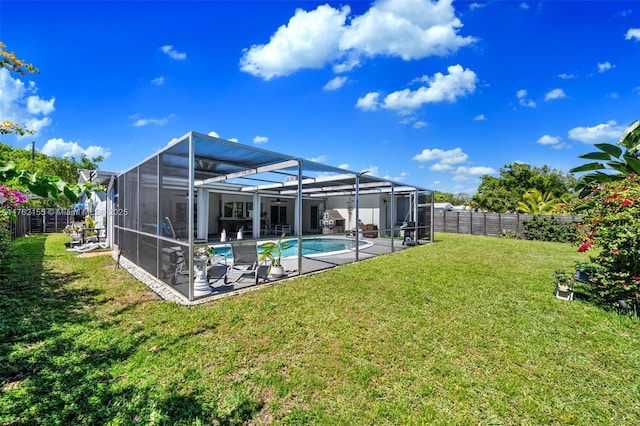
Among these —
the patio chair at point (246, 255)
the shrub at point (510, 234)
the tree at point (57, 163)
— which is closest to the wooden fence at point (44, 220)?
the tree at point (57, 163)

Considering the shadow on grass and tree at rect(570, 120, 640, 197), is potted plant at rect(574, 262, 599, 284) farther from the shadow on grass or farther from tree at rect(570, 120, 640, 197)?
the shadow on grass

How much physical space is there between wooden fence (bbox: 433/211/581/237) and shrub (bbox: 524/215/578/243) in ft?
0.83

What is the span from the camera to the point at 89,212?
16109mm

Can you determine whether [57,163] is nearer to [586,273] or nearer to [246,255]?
[246,255]

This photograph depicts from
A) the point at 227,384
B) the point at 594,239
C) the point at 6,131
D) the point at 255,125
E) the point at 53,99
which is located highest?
the point at 53,99

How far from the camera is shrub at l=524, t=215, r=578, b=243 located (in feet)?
52.2

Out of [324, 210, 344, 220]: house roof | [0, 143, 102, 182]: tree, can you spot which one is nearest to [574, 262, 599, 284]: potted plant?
[324, 210, 344, 220]: house roof

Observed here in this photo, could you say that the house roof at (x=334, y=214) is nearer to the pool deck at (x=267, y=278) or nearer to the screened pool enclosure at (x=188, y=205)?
the screened pool enclosure at (x=188, y=205)

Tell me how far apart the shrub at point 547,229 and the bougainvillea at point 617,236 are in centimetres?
1361

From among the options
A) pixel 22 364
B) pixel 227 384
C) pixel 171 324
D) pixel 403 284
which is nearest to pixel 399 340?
pixel 227 384

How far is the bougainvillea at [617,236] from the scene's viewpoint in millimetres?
4586

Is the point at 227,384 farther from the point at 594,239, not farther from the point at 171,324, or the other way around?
the point at 594,239

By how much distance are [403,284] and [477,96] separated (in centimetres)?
1794

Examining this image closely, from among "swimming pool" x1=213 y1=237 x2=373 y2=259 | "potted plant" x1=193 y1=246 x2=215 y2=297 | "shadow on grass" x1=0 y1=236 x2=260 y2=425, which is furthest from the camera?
"swimming pool" x1=213 y1=237 x2=373 y2=259
